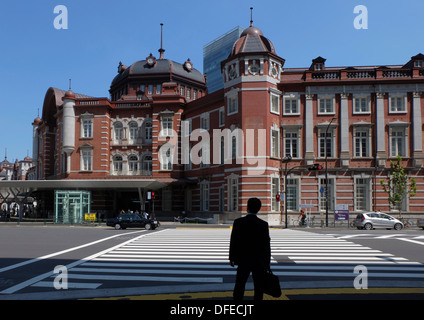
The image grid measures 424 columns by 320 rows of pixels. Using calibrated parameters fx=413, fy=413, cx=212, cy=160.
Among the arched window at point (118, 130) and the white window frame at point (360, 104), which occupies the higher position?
the white window frame at point (360, 104)

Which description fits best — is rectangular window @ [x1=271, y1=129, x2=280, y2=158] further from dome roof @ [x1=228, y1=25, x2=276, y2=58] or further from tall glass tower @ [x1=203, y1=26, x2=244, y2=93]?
tall glass tower @ [x1=203, y1=26, x2=244, y2=93]

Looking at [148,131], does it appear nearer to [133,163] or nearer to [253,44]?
[133,163]

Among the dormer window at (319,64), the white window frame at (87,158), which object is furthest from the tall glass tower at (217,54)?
the dormer window at (319,64)

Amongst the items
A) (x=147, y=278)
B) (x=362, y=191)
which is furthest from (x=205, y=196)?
(x=147, y=278)

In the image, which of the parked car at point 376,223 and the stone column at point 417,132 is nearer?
the parked car at point 376,223

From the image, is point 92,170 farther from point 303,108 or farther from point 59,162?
point 303,108

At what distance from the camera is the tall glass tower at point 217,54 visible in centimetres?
14375

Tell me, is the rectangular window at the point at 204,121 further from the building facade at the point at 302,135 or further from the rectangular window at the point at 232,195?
the rectangular window at the point at 232,195

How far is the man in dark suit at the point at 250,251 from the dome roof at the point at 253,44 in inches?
1201

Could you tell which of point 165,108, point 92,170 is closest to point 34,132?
point 92,170

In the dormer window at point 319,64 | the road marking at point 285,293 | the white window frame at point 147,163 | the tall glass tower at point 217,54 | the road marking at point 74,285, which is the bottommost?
the road marking at point 74,285

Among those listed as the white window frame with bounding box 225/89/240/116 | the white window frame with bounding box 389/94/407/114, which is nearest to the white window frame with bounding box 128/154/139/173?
the white window frame with bounding box 225/89/240/116
